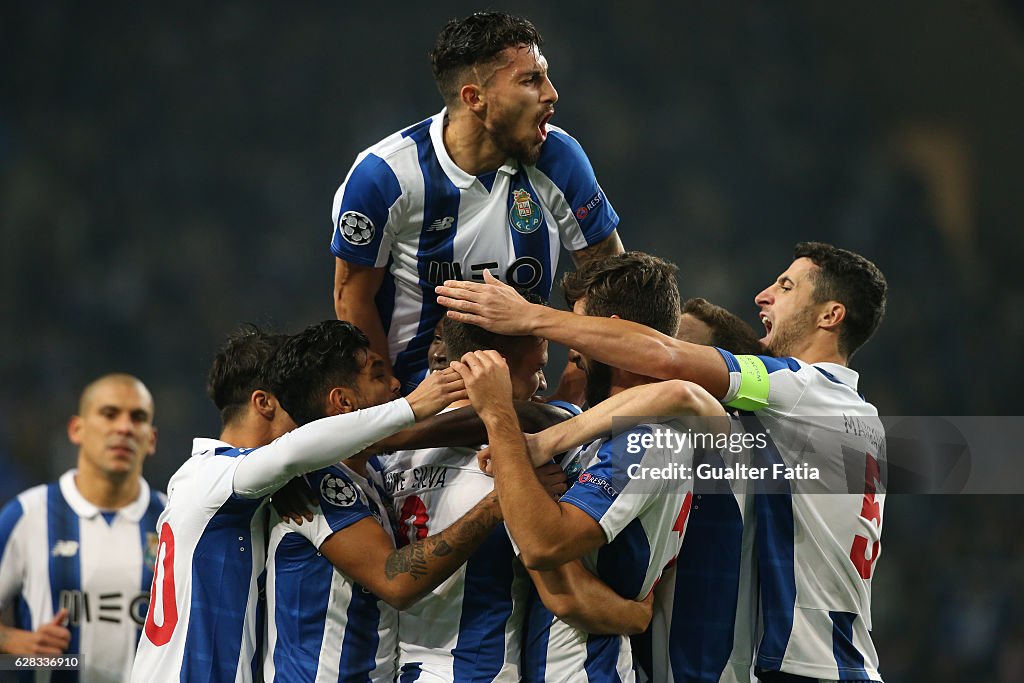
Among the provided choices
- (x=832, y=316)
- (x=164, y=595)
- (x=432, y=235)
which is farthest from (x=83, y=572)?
(x=832, y=316)

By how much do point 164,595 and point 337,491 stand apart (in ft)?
2.22

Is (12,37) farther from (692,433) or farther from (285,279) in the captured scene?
(692,433)

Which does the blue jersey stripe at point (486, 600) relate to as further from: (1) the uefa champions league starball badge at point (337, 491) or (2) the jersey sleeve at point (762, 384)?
(2) the jersey sleeve at point (762, 384)

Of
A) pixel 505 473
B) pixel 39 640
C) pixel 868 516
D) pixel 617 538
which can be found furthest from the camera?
pixel 39 640

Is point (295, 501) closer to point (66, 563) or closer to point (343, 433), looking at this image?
point (343, 433)

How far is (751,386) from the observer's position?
3492mm

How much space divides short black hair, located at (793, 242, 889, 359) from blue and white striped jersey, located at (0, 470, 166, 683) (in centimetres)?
375

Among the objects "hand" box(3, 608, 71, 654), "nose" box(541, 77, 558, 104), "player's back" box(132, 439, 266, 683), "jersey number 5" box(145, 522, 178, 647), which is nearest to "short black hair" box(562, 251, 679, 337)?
"nose" box(541, 77, 558, 104)

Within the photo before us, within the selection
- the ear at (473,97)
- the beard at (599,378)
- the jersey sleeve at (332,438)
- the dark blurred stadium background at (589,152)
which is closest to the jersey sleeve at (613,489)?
the beard at (599,378)

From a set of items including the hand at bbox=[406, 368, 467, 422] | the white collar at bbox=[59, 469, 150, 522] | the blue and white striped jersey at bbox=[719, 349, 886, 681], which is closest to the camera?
the hand at bbox=[406, 368, 467, 422]

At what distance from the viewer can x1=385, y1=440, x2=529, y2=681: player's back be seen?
3.15 metres

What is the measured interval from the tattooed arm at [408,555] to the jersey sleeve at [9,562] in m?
3.30

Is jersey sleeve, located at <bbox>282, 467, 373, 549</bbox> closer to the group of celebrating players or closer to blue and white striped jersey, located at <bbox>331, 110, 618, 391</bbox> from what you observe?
the group of celebrating players

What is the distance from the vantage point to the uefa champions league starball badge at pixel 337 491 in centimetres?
322
